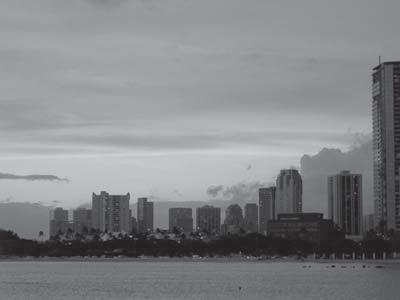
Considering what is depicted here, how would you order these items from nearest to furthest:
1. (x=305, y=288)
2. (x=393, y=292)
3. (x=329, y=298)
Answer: (x=329, y=298) < (x=393, y=292) < (x=305, y=288)

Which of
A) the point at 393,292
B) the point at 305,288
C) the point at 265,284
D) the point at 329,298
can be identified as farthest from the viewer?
the point at 265,284

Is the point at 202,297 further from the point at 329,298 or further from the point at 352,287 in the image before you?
the point at 352,287

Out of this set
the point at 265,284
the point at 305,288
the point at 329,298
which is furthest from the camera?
the point at 265,284

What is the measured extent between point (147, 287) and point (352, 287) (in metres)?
37.4

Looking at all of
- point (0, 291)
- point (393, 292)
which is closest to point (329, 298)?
point (393, 292)

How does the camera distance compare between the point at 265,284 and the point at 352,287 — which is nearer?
the point at 352,287

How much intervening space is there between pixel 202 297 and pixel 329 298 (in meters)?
19.2

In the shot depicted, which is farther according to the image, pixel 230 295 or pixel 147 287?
pixel 147 287

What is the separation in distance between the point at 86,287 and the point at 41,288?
825 cm

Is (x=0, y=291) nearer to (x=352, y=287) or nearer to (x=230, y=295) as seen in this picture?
(x=230, y=295)

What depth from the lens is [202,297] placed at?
146 m

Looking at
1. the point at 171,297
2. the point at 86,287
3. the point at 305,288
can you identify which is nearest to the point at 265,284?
the point at 305,288

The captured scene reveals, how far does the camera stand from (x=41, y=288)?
174m

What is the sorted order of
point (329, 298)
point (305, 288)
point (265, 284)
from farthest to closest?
point (265, 284), point (305, 288), point (329, 298)
